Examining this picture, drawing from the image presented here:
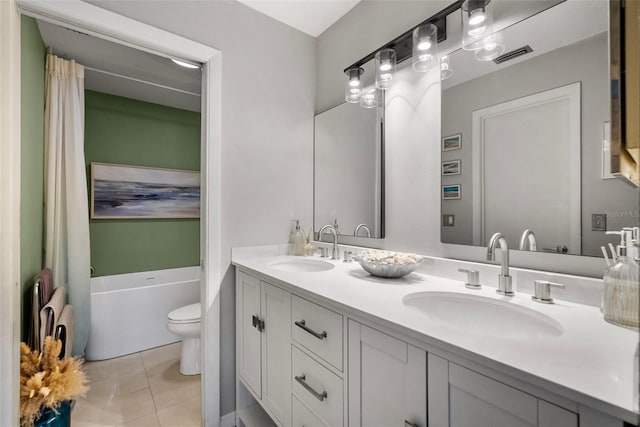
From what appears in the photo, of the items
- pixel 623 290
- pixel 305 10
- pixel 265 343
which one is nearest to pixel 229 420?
pixel 265 343

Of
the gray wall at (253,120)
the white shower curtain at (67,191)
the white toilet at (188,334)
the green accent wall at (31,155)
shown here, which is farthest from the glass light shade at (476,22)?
the white shower curtain at (67,191)

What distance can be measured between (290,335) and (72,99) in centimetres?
245

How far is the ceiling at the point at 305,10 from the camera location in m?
1.79

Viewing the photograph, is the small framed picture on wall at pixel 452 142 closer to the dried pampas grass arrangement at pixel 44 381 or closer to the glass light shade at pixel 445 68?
the glass light shade at pixel 445 68

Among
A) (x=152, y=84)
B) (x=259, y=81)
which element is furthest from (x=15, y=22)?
(x=152, y=84)

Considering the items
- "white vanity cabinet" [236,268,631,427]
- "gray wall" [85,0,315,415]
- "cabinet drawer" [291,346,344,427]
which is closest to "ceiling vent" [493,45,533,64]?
"white vanity cabinet" [236,268,631,427]

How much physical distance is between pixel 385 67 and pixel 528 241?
3.72 ft

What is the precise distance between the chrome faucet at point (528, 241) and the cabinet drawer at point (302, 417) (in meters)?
1.01

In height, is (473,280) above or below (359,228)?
below

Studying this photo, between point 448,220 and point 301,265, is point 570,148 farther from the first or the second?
point 301,265

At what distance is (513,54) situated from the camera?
1.11m

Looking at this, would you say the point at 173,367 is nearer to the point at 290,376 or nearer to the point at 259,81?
the point at 290,376

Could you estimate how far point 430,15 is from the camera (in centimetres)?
140

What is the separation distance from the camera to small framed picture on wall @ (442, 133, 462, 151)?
4.24 ft
